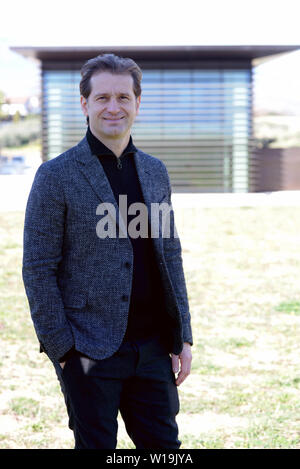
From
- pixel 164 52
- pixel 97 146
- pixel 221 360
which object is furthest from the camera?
pixel 164 52

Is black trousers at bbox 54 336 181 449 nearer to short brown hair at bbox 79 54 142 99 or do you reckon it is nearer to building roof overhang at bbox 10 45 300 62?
short brown hair at bbox 79 54 142 99

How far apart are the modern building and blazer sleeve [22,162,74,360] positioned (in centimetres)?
1596

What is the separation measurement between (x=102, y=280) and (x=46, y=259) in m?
0.21

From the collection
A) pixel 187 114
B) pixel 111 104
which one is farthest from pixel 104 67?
pixel 187 114

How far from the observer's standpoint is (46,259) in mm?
2143

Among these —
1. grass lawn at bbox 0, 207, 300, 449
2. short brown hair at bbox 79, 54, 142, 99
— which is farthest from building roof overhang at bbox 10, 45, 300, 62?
short brown hair at bbox 79, 54, 142, 99

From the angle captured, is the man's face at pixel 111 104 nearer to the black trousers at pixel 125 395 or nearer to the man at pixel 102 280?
the man at pixel 102 280

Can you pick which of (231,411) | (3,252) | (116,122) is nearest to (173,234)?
(116,122)

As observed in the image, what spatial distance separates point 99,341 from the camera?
216 cm

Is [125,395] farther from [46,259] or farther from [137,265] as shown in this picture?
A: [46,259]

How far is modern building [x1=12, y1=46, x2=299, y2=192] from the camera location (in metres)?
17.9

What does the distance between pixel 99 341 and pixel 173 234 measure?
1.85ft
